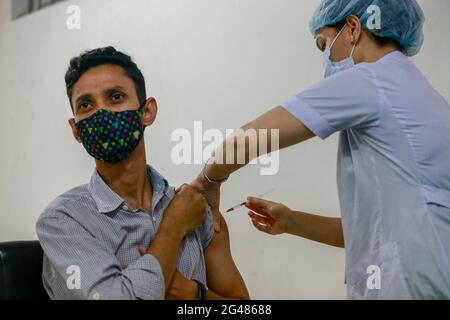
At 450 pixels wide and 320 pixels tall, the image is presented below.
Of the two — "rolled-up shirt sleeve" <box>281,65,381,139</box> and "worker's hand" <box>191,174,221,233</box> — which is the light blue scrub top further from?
"worker's hand" <box>191,174,221,233</box>

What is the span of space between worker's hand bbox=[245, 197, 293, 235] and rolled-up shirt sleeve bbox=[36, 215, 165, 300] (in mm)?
564

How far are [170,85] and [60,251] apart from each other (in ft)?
2.61

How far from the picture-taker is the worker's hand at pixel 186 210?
57.6 inches

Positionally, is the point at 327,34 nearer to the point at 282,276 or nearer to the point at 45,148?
the point at 282,276

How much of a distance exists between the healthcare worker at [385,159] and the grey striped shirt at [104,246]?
0.25 meters

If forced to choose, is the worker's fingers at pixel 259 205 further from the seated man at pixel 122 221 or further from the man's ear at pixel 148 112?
the man's ear at pixel 148 112

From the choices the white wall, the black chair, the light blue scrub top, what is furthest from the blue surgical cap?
the black chair

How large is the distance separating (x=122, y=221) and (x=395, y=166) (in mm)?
755

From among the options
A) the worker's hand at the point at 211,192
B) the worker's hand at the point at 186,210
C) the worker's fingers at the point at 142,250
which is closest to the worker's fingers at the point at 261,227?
the worker's hand at the point at 211,192

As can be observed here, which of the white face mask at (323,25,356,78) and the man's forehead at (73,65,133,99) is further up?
the white face mask at (323,25,356,78)

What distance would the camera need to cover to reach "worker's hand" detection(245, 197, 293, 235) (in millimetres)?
1785

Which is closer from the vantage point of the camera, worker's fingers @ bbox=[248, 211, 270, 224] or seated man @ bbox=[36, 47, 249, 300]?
seated man @ bbox=[36, 47, 249, 300]

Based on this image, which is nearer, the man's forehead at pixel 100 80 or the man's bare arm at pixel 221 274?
the man's forehead at pixel 100 80
